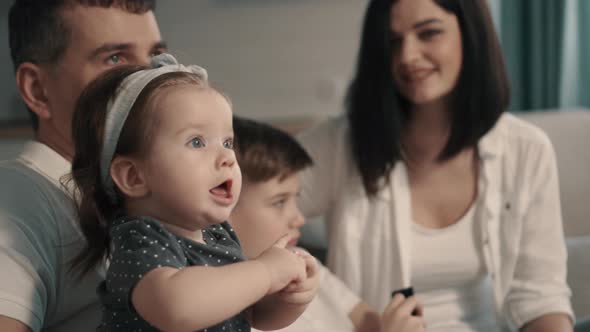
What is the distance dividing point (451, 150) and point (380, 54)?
0.31 metres

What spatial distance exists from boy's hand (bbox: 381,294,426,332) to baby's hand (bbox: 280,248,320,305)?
549 mm

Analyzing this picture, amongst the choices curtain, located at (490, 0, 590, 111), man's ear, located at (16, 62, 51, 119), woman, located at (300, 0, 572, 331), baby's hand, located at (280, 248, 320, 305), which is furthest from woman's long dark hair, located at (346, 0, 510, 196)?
curtain, located at (490, 0, 590, 111)

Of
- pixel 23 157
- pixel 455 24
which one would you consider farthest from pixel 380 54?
Answer: pixel 23 157

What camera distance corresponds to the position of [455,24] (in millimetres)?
1970

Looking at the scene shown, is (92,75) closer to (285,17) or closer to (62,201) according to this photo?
(62,201)

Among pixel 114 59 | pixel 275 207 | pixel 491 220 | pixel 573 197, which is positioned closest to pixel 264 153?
pixel 275 207

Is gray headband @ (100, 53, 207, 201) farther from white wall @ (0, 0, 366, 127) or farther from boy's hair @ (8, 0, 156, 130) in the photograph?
white wall @ (0, 0, 366, 127)

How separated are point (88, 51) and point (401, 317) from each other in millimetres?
760

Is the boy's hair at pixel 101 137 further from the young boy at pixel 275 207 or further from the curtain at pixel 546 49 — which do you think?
the curtain at pixel 546 49

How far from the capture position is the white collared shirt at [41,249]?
1106 millimetres

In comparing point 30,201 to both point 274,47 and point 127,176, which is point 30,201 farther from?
point 274,47

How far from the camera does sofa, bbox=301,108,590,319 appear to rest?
2.10 metres

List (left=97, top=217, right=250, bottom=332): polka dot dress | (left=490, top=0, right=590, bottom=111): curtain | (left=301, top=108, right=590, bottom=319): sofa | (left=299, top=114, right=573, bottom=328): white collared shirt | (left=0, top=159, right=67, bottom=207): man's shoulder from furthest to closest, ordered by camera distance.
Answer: (left=490, top=0, right=590, bottom=111): curtain < (left=301, top=108, right=590, bottom=319): sofa < (left=299, top=114, right=573, bottom=328): white collared shirt < (left=0, top=159, right=67, bottom=207): man's shoulder < (left=97, top=217, right=250, bottom=332): polka dot dress

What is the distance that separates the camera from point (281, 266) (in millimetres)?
898
